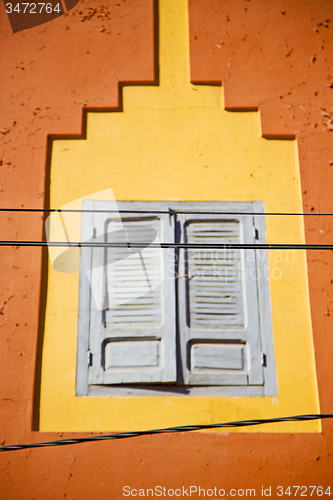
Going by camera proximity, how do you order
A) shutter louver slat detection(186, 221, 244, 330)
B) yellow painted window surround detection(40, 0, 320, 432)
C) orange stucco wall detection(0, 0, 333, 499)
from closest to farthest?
orange stucco wall detection(0, 0, 333, 499) < yellow painted window surround detection(40, 0, 320, 432) < shutter louver slat detection(186, 221, 244, 330)

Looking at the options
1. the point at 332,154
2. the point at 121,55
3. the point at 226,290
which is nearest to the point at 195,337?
the point at 226,290

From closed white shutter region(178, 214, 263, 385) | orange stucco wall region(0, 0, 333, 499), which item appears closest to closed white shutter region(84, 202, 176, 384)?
closed white shutter region(178, 214, 263, 385)

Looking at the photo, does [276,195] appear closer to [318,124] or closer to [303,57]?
[318,124]

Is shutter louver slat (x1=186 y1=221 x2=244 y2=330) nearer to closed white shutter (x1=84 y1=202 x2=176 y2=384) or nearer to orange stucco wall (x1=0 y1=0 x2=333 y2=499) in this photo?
closed white shutter (x1=84 y1=202 x2=176 y2=384)

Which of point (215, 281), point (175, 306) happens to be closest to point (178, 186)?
point (215, 281)

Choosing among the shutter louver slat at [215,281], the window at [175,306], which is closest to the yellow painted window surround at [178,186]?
the window at [175,306]

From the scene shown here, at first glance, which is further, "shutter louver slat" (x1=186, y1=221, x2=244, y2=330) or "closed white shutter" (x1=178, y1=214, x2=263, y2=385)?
"shutter louver slat" (x1=186, y1=221, x2=244, y2=330)

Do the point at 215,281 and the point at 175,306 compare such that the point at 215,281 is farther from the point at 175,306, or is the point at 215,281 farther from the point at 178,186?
the point at 178,186

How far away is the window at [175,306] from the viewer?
3.80 meters

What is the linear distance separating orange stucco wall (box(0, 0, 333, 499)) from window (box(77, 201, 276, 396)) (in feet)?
1.22

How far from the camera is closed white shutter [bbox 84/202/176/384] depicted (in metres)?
3.80

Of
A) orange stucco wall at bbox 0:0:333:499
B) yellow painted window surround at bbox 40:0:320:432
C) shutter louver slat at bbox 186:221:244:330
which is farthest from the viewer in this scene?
shutter louver slat at bbox 186:221:244:330

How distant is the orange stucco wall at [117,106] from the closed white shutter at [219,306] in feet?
1.48

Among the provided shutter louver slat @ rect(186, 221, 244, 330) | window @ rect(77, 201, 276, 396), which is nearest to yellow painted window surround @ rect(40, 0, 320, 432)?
window @ rect(77, 201, 276, 396)
